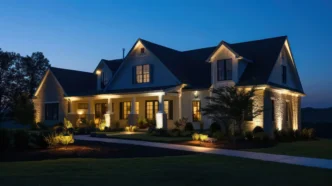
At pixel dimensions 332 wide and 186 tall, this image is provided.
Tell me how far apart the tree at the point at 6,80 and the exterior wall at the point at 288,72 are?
1408 inches

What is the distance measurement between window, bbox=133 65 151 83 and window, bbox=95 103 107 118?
4906mm

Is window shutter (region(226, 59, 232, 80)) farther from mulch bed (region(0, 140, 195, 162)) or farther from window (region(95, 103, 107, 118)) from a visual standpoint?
window (region(95, 103, 107, 118))

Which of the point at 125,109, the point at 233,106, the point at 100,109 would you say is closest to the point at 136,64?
the point at 125,109

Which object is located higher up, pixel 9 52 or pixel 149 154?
pixel 9 52

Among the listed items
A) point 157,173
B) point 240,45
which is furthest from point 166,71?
point 157,173

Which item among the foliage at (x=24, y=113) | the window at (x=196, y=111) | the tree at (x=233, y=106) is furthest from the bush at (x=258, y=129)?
the foliage at (x=24, y=113)

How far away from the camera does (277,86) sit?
23.5m

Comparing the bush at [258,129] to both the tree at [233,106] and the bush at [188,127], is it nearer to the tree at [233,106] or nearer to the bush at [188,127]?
the tree at [233,106]

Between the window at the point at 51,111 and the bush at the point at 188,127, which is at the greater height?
the window at the point at 51,111

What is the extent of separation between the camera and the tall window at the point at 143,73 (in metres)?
28.2

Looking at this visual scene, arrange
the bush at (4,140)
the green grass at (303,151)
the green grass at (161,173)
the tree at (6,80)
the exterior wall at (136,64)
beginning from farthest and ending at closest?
the tree at (6,80) → the exterior wall at (136,64) → the green grass at (303,151) → the bush at (4,140) → the green grass at (161,173)

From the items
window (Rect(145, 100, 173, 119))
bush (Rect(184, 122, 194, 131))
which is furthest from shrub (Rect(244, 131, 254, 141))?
window (Rect(145, 100, 173, 119))

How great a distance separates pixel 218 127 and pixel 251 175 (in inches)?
534

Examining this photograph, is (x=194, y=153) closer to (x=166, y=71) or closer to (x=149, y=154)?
(x=149, y=154)
